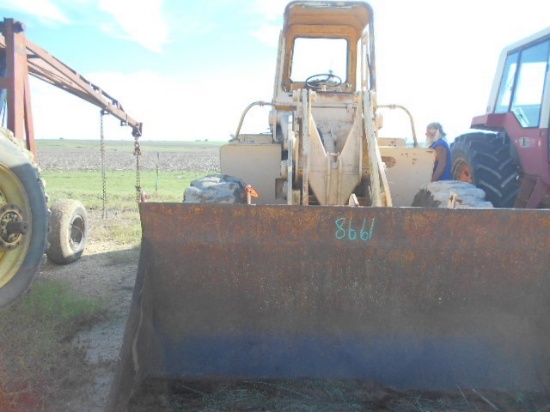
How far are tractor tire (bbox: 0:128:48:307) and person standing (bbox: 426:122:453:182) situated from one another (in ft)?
15.5

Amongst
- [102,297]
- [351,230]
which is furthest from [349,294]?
[102,297]

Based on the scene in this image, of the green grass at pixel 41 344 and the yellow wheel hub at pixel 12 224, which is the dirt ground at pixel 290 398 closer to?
the green grass at pixel 41 344

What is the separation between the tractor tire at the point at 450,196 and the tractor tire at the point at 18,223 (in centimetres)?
334

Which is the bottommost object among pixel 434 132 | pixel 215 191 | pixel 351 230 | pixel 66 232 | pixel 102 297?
pixel 102 297

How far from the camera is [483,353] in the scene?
9.95ft

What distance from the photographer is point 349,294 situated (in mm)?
3145

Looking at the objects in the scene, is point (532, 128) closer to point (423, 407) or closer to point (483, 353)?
point (483, 353)

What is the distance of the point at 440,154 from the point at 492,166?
77cm

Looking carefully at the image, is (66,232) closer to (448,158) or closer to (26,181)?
(26,181)

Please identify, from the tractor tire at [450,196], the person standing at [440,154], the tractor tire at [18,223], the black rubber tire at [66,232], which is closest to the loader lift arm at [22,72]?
the black rubber tire at [66,232]

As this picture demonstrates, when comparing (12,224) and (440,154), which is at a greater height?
(440,154)

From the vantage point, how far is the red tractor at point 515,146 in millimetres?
5527

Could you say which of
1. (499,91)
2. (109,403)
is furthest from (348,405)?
(499,91)

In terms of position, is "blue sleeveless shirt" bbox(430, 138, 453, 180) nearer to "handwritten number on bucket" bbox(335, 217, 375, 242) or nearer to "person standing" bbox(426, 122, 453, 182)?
"person standing" bbox(426, 122, 453, 182)
